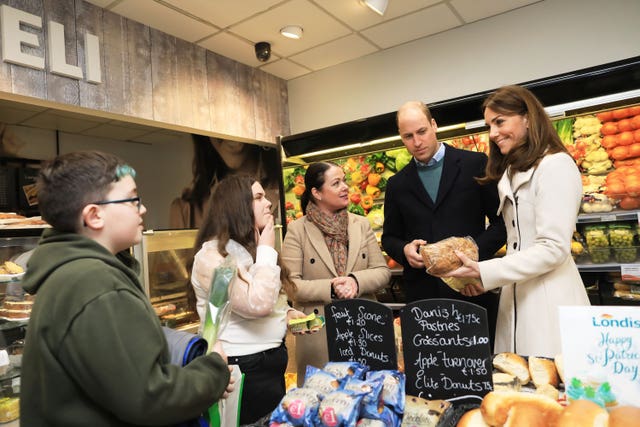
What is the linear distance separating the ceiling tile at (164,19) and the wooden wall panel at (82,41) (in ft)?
0.62

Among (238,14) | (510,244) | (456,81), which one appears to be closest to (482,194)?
(510,244)

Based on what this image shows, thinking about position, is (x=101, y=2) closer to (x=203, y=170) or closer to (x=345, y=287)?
(x=203, y=170)

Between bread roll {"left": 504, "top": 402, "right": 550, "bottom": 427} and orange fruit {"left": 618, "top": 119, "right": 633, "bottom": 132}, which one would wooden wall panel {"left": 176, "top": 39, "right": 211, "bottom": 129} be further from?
bread roll {"left": 504, "top": 402, "right": 550, "bottom": 427}

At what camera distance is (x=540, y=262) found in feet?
5.59

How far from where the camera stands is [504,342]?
75.3 inches

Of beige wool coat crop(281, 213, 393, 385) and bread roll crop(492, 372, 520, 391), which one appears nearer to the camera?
bread roll crop(492, 372, 520, 391)

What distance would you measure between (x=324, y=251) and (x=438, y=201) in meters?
0.72

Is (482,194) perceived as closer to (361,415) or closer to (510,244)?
(510,244)

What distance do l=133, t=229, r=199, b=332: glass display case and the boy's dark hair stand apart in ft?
7.46

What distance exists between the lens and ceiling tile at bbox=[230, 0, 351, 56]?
3678 mm

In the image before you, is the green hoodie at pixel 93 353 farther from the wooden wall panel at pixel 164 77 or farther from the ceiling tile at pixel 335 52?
the ceiling tile at pixel 335 52

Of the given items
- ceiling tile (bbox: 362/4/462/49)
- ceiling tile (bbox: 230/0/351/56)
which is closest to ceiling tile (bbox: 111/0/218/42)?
ceiling tile (bbox: 230/0/351/56)

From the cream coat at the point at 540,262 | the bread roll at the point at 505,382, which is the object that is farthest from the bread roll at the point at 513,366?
the cream coat at the point at 540,262

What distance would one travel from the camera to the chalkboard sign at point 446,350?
125 centimetres
